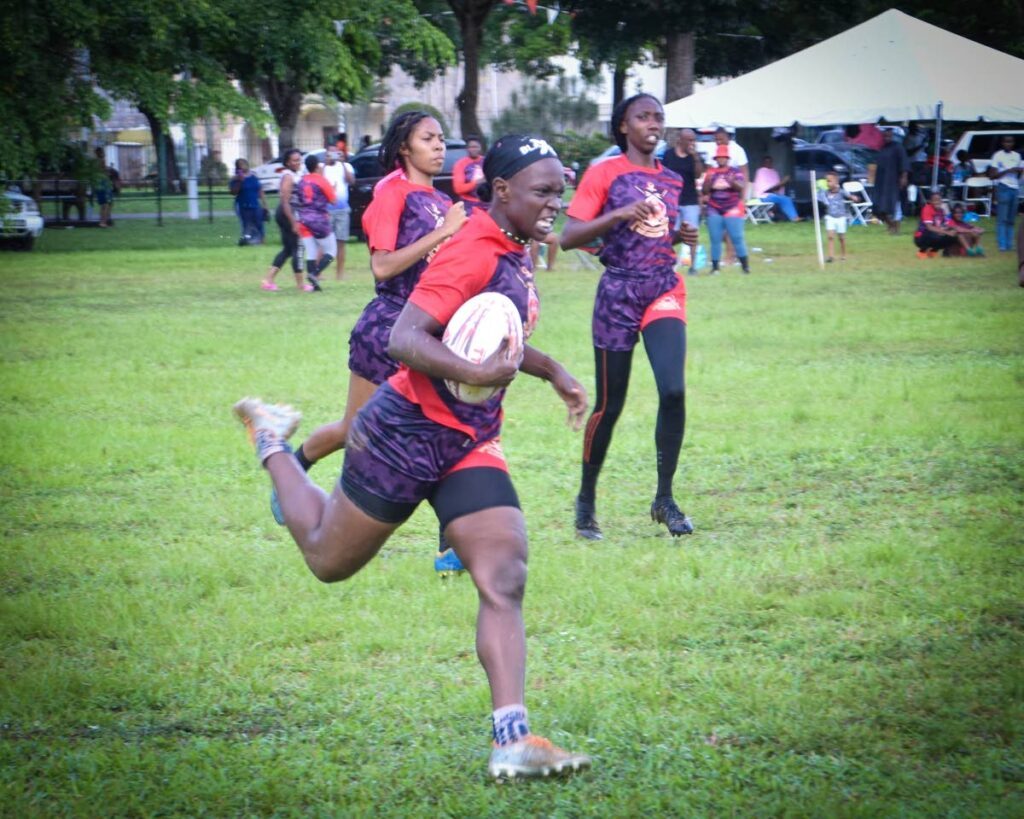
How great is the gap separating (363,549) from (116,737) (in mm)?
1137

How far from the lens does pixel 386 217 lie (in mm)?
6668

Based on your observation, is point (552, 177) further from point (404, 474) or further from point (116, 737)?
point (116, 737)

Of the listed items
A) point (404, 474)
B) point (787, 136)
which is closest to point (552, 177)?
point (404, 474)

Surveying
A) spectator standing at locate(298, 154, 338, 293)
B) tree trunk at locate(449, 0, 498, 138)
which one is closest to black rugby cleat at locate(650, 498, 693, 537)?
spectator standing at locate(298, 154, 338, 293)

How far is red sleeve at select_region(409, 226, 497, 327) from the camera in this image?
14.5 feet

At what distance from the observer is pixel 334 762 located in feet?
14.9

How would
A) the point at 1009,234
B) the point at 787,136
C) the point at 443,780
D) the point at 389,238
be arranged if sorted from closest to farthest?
the point at 443,780, the point at 389,238, the point at 1009,234, the point at 787,136

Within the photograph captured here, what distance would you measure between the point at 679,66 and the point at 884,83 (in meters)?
10.7

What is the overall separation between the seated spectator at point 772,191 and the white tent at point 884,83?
Answer: 3762 mm

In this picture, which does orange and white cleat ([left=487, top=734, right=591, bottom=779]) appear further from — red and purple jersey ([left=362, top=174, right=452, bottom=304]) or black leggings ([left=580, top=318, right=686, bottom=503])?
black leggings ([left=580, top=318, right=686, bottom=503])

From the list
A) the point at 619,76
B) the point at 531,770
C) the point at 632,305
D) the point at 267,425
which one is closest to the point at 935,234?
the point at 632,305

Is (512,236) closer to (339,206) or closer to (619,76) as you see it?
(339,206)

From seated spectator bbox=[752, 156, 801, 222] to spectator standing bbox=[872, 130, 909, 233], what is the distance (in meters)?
4.35

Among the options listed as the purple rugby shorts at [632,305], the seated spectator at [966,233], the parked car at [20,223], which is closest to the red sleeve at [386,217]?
the purple rugby shorts at [632,305]
